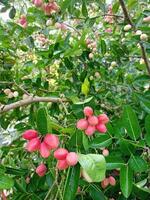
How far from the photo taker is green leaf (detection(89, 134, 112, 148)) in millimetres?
1016

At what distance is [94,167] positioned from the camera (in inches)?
31.5

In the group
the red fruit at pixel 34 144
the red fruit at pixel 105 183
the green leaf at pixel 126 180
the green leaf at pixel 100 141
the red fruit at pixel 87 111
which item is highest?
the red fruit at pixel 87 111

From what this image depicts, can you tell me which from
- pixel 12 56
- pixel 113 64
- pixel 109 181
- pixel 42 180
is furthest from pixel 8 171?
pixel 113 64

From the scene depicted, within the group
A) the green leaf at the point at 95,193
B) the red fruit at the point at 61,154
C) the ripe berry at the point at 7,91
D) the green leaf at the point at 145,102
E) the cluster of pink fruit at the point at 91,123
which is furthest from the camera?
the ripe berry at the point at 7,91

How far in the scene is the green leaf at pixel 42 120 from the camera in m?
0.85

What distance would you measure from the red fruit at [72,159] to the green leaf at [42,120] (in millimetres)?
73

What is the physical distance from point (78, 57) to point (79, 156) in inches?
39.1

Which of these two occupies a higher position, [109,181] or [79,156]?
[79,156]

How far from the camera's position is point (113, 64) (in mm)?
1892

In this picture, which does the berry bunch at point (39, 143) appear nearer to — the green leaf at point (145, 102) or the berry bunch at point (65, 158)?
the berry bunch at point (65, 158)

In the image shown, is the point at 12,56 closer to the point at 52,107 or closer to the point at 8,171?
the point at 52,107

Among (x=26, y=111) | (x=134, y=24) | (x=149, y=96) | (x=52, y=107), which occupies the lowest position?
(x=26, y=111)

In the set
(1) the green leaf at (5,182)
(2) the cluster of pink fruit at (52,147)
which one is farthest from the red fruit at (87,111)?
(1) the green leaf at (5,182)

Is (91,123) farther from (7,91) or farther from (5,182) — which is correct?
(7,91)
